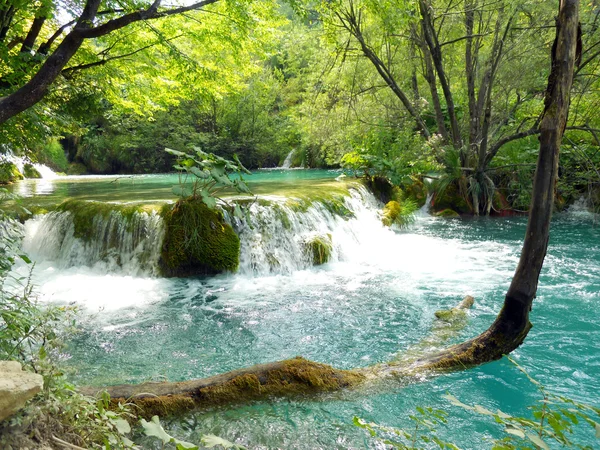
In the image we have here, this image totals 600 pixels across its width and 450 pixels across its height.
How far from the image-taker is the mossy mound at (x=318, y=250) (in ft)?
27.4

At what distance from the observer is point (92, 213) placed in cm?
812

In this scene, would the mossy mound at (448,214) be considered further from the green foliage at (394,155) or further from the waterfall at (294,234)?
the waterfall at (294,234)

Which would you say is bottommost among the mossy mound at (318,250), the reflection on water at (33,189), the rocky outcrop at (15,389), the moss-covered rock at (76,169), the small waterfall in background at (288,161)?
the mossy mound at (318,250)

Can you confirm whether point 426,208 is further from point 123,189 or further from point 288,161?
point 288,161

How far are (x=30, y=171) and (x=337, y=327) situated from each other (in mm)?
18743

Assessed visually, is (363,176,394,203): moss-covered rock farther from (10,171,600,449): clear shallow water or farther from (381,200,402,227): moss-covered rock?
(10,171,600,449): clear shallow water

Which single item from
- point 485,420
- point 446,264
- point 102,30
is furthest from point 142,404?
point 446,264

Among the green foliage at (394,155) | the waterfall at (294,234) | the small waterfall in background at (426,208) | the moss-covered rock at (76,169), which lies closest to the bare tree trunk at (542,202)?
the waterfall at (294,234)

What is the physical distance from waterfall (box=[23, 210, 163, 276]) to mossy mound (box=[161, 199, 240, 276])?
0.30 metres

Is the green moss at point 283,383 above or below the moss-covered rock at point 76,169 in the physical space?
below

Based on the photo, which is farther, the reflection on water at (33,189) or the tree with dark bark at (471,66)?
the reflection on water at (33,189)

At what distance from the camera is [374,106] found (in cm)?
1409

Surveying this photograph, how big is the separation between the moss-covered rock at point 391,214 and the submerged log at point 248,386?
833cm

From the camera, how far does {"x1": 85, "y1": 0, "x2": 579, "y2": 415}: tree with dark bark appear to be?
291cm
